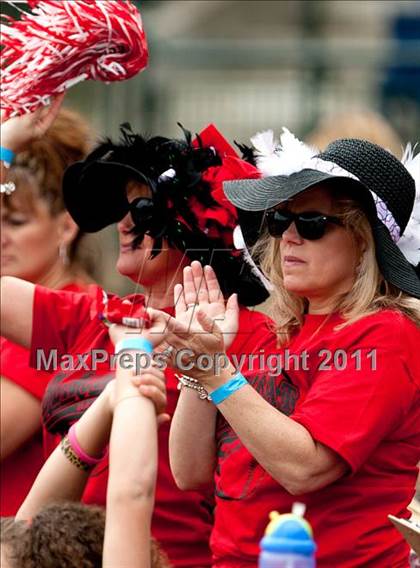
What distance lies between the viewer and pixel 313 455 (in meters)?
2.98

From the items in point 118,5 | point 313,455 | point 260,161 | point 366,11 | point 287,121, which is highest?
point 366,11

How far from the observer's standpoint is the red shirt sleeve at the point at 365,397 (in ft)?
9.79

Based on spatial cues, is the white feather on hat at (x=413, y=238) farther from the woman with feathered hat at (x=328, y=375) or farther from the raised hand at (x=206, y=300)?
the raised hand at (x=206, y=300)

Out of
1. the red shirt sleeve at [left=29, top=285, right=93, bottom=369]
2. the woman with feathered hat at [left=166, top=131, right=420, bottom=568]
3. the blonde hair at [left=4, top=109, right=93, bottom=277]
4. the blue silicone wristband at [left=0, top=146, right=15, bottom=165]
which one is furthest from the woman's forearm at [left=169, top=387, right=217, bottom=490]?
the blonde hair at [left=4, top=109, right=93, bottom=277]

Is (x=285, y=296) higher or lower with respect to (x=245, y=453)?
higher

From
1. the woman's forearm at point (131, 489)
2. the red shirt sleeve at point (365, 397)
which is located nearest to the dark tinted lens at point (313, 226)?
the red shirt sleeve at point (365, 397)

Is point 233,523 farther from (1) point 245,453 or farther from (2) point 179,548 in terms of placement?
(2) point 179,548

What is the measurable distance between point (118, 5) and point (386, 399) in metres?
1.61

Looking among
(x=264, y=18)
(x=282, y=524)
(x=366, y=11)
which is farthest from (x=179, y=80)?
(x=282, y=524)

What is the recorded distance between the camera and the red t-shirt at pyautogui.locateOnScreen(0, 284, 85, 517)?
405 cm

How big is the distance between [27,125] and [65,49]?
27 centimetres

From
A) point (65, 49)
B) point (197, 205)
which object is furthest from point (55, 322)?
point (65, 49)

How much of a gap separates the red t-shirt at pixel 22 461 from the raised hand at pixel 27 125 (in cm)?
69

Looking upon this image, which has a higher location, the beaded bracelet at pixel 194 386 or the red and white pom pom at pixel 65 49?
the red and white pom pom at pixel 65 49
